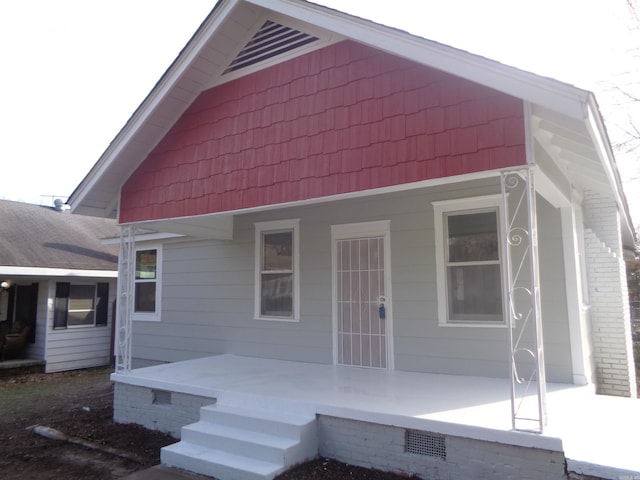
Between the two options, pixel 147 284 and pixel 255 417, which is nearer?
pixel 255 417

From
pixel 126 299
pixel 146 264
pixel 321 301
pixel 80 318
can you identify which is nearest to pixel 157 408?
pixel 126 299

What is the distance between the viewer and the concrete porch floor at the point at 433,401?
11.7 feet

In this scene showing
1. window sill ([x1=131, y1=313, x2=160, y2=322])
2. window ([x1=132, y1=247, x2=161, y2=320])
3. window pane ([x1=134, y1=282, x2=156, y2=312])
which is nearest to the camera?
window sill ([x1=131, y1=313, x2=160, y2=322])

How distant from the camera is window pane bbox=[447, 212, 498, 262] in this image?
5.96 meters

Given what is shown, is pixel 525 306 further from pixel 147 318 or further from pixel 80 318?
pixel 80 318

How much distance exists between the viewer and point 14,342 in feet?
36.8

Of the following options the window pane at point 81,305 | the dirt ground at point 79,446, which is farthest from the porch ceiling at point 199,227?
the window pane at point 81,305

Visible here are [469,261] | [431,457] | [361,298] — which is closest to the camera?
[431,457]

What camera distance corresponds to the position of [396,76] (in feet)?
15.3

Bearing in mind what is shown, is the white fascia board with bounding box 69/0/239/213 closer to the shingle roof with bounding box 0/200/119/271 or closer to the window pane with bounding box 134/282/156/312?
the window pane with bounding box 134/282/156/312

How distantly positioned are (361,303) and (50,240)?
10208 mm

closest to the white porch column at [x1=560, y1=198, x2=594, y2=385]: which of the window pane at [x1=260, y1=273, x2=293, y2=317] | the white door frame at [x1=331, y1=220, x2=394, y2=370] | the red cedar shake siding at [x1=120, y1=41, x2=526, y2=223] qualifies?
the white door frame at [x1=331, y1=220, x2=394, y2=370]

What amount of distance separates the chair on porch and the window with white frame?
35.1ft

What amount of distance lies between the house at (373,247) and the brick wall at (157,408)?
0.04m
